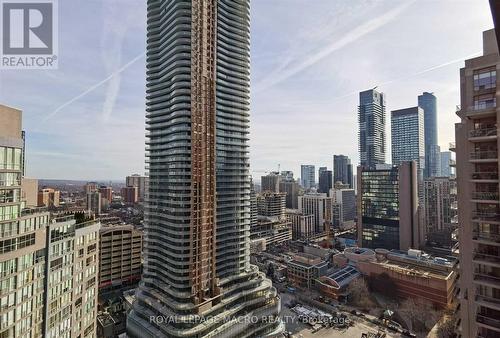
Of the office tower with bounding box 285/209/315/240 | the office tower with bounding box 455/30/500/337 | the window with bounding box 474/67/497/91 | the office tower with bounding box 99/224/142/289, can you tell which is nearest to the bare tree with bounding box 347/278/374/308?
the office tower with bounding box 455/30/500/337

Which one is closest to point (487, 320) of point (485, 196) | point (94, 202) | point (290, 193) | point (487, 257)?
point (487, 257)

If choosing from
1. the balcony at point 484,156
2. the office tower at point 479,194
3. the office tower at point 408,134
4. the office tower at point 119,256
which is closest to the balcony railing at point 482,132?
the office tower at point 479,194

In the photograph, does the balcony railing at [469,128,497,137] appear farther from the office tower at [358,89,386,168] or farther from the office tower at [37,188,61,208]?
the office tower at [358,89,386,168]

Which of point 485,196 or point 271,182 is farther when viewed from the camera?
point 271,182

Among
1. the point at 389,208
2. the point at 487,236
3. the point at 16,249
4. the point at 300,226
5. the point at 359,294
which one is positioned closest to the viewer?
the point at 487,236

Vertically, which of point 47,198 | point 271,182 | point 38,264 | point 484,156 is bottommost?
point 38,264

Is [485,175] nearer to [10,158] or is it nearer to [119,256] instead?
[10,158]
